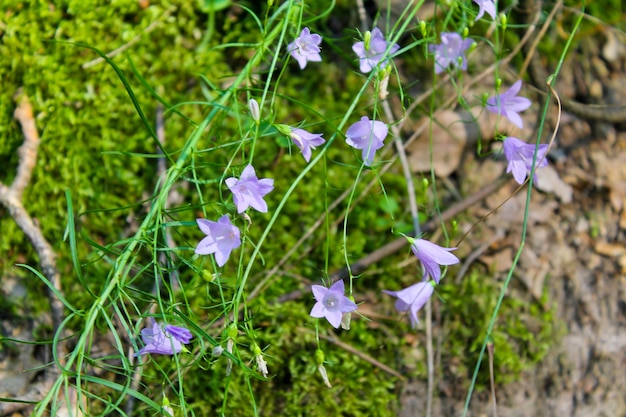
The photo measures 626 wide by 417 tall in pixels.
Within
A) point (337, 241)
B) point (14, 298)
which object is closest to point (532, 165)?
point (337, 241)

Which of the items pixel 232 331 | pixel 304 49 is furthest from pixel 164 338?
pixel 304 49

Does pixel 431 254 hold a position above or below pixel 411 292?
above

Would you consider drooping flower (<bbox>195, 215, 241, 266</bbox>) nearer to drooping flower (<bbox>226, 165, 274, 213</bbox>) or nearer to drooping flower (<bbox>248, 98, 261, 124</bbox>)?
drooping flower (<bbox>226, 165, 274, 213</bbox>)

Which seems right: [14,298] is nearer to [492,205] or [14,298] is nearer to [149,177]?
[149,177]

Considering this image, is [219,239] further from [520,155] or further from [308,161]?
[520,155]

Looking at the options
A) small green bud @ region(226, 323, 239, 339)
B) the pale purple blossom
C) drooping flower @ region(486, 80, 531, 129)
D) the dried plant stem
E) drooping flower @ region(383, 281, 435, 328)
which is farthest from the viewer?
the dried plant stem

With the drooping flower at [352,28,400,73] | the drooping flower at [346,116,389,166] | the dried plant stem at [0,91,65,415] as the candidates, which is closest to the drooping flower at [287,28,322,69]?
the drooping flower at [352,28,400,73]

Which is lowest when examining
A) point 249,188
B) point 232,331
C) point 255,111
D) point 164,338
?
point 164,338
